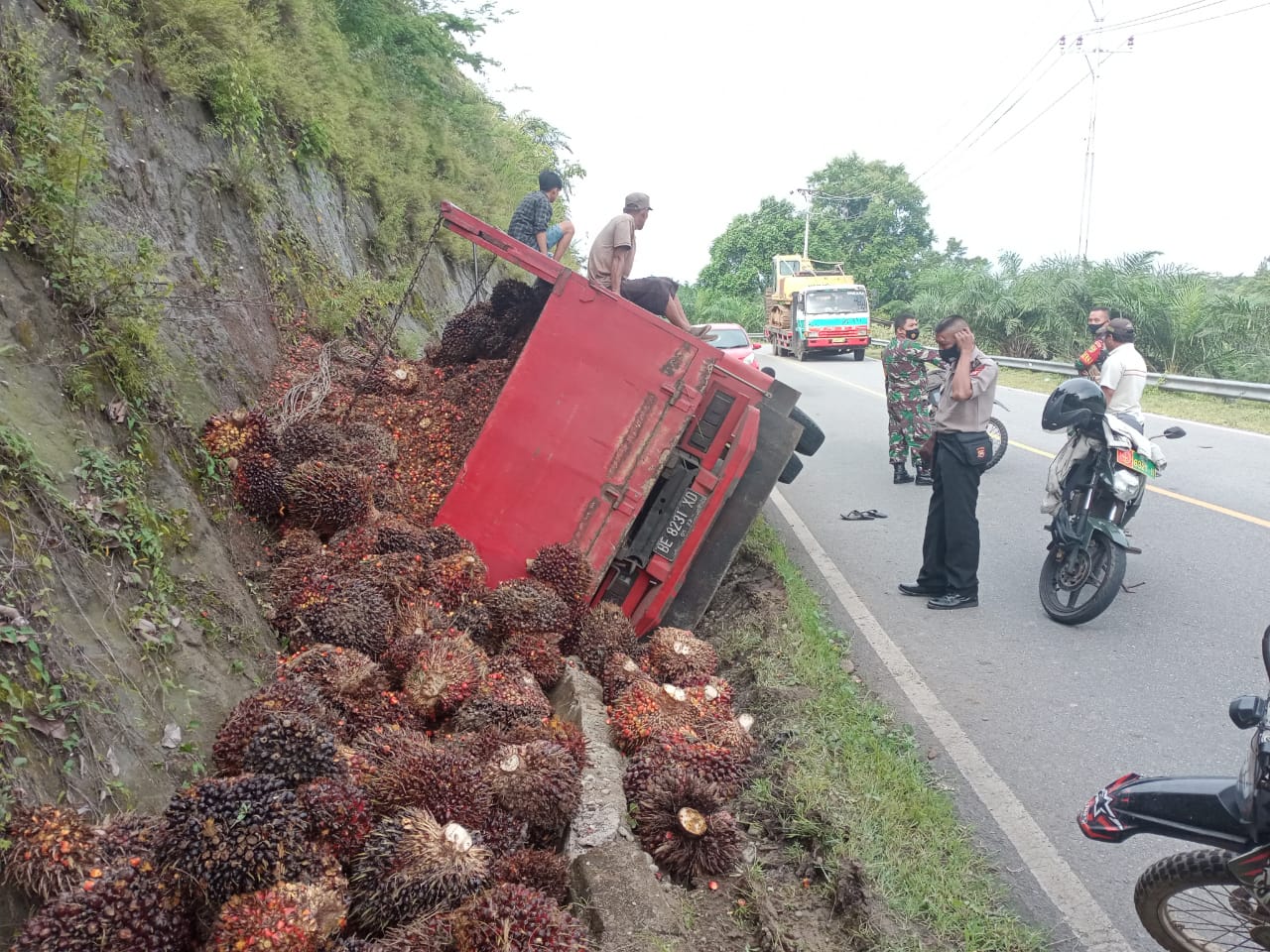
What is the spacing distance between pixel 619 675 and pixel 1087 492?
13.3ft

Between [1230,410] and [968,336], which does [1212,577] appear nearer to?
[968,336]

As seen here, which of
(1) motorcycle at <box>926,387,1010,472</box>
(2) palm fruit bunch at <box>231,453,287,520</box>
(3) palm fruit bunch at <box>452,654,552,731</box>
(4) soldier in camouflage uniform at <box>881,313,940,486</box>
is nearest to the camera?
(3) palm fruit bunch at <box>452,654,552,731</box>

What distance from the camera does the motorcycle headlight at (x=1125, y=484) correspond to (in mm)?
6125

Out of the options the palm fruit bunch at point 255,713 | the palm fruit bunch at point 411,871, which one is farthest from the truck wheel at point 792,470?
the palm fruit bunch at point 411,871

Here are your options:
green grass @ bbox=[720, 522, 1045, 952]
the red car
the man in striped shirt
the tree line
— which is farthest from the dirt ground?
the tree line

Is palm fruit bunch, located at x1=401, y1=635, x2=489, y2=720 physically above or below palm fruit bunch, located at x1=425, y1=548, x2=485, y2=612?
below

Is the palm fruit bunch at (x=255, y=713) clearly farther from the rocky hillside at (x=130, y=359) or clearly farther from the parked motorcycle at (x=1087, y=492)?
the parked motorcycle at (x=1087, y=492)

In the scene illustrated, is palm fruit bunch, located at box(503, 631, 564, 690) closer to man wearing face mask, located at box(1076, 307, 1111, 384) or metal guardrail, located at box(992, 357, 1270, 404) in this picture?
man wearing face mask, located at box(1076, 307, 1111, 384)

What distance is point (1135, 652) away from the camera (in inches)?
216

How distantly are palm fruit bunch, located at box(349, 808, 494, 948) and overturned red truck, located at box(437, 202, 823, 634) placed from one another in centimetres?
235

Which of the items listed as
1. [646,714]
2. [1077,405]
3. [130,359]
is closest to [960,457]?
[1077,405]

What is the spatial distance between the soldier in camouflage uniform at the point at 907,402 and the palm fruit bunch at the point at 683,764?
739 cm

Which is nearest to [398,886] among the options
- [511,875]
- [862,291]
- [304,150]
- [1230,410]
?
[511,875]

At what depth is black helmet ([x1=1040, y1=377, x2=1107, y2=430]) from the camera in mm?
6219
